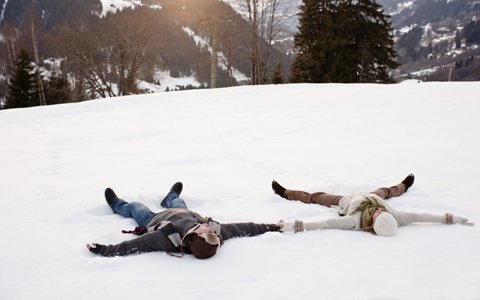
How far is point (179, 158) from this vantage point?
274 inches

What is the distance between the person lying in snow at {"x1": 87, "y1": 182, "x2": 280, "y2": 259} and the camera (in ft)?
11.3

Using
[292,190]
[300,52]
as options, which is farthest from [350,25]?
[292,190]

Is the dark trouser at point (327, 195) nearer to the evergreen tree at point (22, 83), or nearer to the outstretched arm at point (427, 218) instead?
the outstretched arm at point (427, 218)

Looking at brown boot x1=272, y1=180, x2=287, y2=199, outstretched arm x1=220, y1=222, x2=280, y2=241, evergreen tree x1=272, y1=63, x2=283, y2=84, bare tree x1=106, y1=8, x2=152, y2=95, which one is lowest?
outstretched arm x1=220, y1=222, x2=280, y2=241

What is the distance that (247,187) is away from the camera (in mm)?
5527

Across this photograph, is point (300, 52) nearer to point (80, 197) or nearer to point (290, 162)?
point (290, 162)

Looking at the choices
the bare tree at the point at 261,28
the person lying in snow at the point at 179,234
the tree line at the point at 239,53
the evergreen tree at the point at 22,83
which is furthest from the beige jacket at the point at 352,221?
the evergreen tree at the point at 22,83

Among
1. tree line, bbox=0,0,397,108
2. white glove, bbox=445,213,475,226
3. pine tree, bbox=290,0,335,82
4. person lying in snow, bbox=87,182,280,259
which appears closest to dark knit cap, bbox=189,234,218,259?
person lying in snow, bbox=87,182,280,259

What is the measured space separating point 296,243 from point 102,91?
82.4 feet

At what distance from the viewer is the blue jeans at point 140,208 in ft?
14.1

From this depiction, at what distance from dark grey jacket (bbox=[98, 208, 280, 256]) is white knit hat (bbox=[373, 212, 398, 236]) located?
0.94 meters

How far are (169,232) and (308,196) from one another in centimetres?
198

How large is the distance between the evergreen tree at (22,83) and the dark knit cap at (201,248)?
30454 millimetres

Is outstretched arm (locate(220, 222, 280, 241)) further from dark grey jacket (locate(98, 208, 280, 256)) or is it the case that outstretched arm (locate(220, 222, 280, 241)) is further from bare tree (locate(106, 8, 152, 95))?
bare tree (locate(106, 8, 152, 95))
